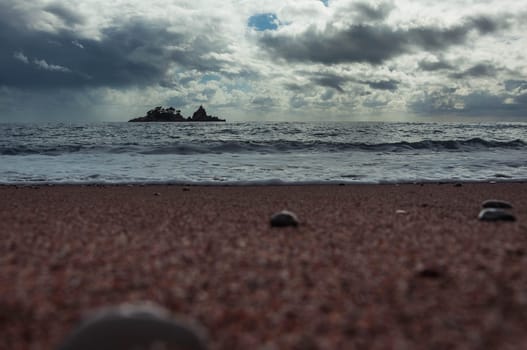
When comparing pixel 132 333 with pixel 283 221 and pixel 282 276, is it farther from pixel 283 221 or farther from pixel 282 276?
pixel 283 221

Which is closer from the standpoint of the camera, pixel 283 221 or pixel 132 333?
pixel 132 333

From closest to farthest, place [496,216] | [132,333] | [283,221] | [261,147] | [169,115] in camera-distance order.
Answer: [132,333]
[283,221]
[496,216]
[261,147]
[169,115]

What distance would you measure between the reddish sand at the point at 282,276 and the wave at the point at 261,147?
13.2 meters

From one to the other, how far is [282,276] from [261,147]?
1700 centimetres

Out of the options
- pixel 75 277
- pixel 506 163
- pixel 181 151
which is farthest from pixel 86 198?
pixel 506 163

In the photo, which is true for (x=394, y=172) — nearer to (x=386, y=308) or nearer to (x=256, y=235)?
(x=256, y=235)

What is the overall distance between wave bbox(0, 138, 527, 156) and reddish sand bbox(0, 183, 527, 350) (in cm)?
1321

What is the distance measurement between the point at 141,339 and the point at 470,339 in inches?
52.9

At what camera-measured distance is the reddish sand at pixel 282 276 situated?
5.93ft

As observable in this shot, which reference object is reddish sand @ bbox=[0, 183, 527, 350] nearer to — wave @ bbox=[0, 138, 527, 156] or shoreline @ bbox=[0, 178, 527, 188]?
shoreline @ bbox=[0, 178, 527, 188]

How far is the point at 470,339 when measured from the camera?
1.71 m

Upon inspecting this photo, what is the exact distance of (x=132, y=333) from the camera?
4.85 ft

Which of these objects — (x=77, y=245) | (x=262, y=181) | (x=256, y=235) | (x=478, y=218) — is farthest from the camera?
(x=262, y=181)

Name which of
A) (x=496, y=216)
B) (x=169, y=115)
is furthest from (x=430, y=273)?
(x=169, y=115)
